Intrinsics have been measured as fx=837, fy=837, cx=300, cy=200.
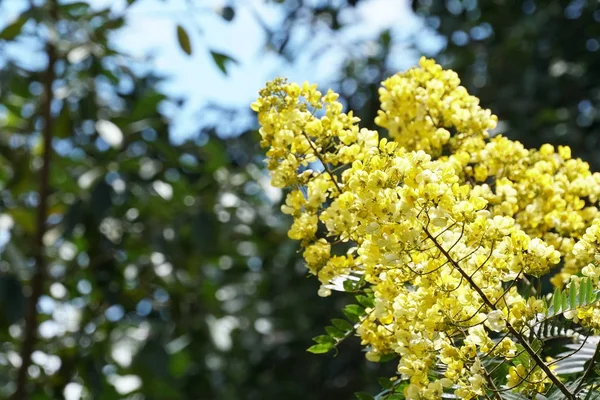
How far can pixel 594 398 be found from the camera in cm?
74

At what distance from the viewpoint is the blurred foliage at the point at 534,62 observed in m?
2.84

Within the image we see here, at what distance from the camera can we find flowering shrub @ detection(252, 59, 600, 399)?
2.44 ft

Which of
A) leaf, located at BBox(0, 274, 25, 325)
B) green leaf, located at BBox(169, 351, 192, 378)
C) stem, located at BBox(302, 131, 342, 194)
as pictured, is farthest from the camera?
green leaf, located at BBox(169, 351, 192, 378)

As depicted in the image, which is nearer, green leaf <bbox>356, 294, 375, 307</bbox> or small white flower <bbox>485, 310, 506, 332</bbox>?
small white flower <bbox>485, 310, 506, 332</bbox>

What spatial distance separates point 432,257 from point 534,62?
2354 mm

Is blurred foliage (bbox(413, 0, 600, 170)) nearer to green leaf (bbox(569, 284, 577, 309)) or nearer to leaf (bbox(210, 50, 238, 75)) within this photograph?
leaf (bbox(210, 50, 238, 75))

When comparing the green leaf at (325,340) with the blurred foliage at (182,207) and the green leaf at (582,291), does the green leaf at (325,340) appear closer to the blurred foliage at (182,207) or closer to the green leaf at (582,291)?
the green leaf at (582,291)

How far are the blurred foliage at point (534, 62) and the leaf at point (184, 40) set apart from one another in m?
1.38

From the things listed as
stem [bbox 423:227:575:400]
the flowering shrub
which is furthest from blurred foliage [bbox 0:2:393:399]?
stem [bbox 423:227:575:400]

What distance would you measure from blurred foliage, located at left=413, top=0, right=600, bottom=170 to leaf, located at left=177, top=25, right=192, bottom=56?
4.51ft

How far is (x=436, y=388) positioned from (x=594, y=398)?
0.46 ft

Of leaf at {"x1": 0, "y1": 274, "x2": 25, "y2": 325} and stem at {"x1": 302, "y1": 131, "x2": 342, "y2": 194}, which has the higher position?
stem at {"x1": 302, "y1": 131, "x2": 342, "y2": 194}

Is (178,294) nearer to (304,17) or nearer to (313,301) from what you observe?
(313,301)

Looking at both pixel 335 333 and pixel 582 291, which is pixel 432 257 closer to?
pixel 582 291
